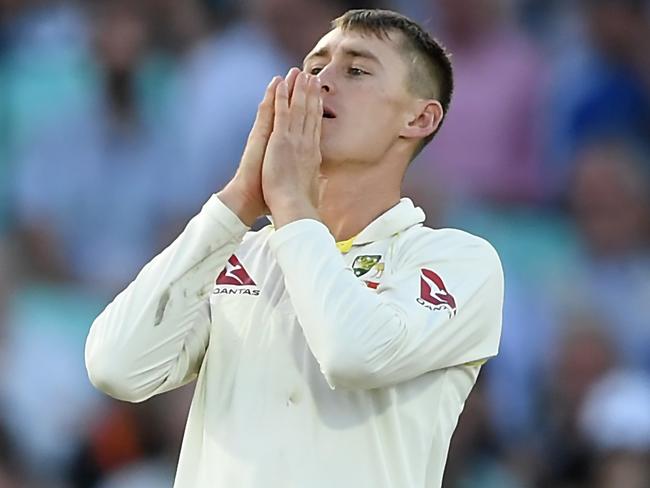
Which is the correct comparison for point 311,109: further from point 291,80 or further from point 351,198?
point 351,198

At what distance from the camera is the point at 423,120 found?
391 cm

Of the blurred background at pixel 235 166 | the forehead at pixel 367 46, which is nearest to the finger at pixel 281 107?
the forehead at pixel 367 46

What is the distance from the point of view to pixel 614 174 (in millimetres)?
7395

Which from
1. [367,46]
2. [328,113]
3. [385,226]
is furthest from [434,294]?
[367,46]

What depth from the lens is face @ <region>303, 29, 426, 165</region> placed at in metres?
3.72

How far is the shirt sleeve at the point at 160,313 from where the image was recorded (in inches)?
137

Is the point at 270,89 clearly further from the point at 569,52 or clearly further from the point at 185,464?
the point at 569,52

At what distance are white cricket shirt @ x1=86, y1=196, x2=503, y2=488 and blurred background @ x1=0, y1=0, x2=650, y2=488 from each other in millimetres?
3005

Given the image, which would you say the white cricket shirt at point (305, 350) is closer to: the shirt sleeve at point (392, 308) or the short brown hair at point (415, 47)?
the shirt sleeve at point (392, 308)

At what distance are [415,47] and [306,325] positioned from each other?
89 cm

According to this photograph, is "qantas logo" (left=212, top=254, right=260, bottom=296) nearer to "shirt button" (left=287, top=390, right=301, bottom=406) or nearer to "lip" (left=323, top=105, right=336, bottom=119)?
"shirt button" (left=287, top=390, right=301, bottom=406)

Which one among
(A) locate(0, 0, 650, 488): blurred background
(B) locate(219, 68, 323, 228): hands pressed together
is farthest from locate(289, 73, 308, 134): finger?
(A) locate(0, 0, 650, 488): blurred background

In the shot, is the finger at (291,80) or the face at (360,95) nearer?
the finger at (291,80)

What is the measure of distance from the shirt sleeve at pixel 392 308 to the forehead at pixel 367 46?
46 cm
